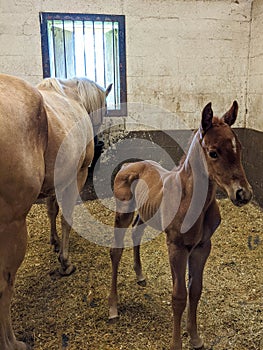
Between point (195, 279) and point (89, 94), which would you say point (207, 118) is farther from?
point (89, 94)

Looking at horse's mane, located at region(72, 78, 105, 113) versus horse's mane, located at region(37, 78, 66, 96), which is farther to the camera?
horse's mane, located at region(72, 78, 105, 113)

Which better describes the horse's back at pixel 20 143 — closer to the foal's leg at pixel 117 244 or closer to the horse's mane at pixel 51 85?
the foal's leg at pixel 117 244

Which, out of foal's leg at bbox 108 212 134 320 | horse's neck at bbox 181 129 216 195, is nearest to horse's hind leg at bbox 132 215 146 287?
foal's leg at bbox 108 212 134 320

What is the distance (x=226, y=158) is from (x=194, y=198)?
23 centimetres

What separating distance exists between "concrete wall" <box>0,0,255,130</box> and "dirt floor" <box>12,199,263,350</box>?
1581 mm

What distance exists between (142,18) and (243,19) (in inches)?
43.2

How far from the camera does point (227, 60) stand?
11.4ft

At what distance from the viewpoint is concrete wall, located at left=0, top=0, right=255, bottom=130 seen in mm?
3061

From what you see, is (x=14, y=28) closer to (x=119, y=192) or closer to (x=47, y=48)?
(x=47, y=48)

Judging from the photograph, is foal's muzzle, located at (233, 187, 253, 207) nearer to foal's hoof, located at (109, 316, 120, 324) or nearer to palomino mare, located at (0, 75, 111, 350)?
palomino mare, located at (0, 75, 111, 350)

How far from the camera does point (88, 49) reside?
331 cm

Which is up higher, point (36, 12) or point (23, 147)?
point (36, 12)


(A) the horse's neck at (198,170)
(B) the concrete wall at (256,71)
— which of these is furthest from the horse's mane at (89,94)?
(B) the concrete wall at (256,71)

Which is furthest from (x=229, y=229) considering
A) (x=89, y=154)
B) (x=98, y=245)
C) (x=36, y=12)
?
(x=36, y=12)
